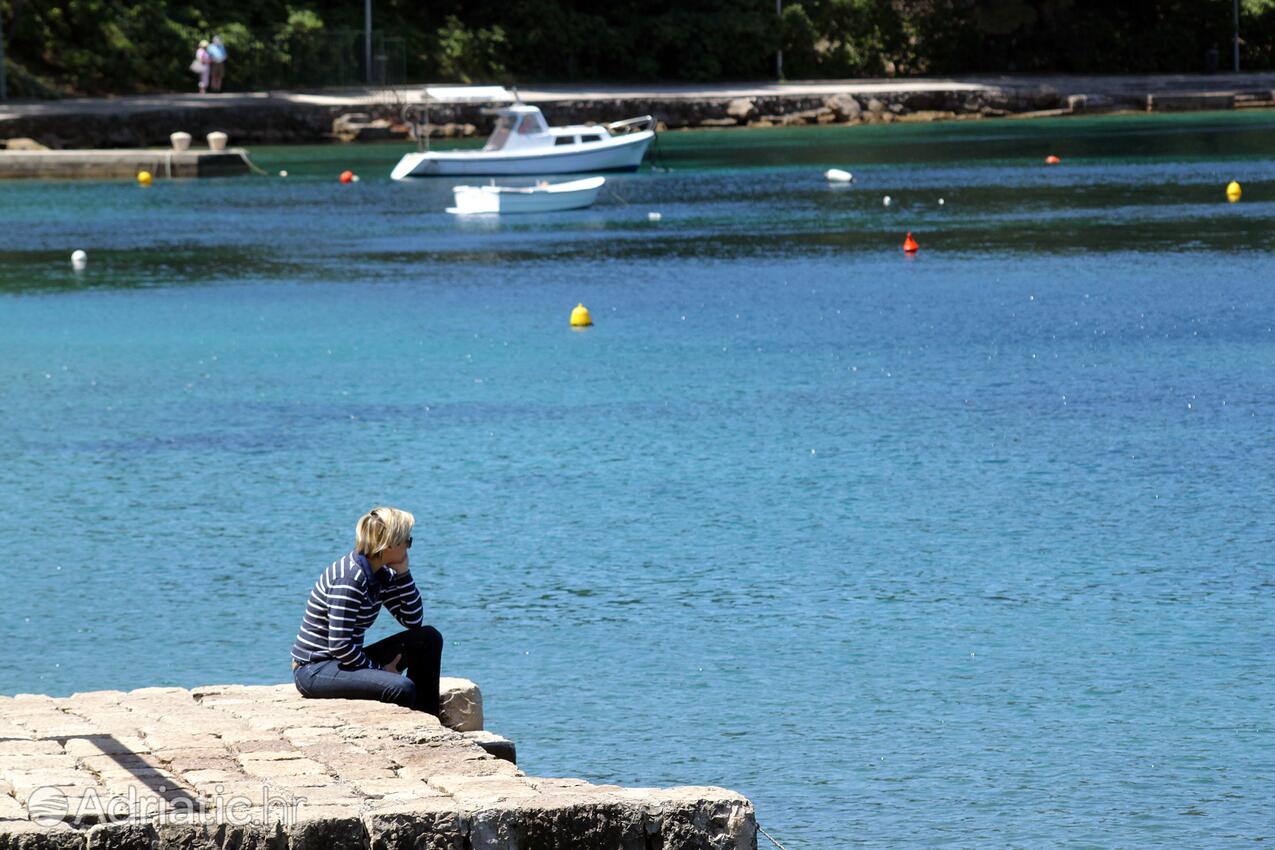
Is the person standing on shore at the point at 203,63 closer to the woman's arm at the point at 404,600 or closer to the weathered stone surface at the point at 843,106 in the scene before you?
the weathered stone surface at the point at 843,106

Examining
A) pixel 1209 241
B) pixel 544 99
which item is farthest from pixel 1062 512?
pixel 544 99

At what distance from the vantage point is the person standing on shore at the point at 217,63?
194 ft

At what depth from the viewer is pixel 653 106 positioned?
6238cm

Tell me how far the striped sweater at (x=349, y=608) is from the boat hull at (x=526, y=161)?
128 feet

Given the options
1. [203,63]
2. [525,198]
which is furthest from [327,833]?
[203,63]

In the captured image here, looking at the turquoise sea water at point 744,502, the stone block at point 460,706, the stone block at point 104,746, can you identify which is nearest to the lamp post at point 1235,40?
the turquoise sea water at point 744,502

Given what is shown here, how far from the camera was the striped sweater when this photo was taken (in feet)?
25.3

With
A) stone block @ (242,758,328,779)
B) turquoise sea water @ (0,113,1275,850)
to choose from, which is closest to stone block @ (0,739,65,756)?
stone block @ (242,758,328,779)

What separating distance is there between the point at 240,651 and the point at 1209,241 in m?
21.1

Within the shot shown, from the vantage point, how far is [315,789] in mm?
6285

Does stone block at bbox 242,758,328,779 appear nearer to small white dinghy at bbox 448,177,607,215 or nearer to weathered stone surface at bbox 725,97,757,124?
small white dinghy at bbox 448,177,607,215

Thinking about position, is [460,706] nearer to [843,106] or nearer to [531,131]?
[531,131]

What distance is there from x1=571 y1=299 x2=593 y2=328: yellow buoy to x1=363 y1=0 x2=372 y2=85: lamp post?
134 ft

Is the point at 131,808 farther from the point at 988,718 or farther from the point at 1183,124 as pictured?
the point at 1183,124
